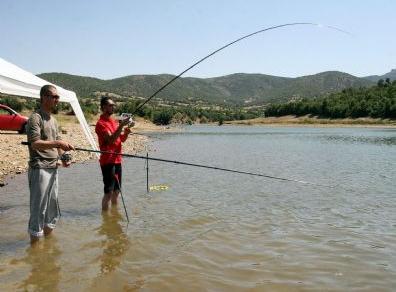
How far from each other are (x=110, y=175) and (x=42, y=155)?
2485 millimetres

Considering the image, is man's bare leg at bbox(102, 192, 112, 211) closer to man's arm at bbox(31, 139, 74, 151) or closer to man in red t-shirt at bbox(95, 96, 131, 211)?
man in red t-shirt at bbox(95, 96, 131, 211)

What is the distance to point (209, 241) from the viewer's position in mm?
7230

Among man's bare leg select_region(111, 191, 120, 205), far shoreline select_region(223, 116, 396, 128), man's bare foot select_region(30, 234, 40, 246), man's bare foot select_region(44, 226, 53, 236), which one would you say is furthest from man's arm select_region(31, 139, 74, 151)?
far shoreline select_region(223, 116, 396, 128)

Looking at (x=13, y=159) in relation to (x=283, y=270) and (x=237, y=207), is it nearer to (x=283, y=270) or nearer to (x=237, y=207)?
(x=237, y=207)

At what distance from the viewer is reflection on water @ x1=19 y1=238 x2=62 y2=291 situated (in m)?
5.19

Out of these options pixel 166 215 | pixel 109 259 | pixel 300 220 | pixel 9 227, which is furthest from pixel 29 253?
pixel 300 220

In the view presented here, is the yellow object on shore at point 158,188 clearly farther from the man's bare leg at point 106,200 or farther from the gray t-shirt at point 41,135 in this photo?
the gray t-shirt at point 41,135

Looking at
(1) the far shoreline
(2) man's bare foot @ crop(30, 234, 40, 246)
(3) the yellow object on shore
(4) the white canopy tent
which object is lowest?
(1) the far shoreline

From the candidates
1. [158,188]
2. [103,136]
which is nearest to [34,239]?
[103,136]

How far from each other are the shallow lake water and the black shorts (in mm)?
628

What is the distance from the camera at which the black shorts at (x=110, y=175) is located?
831 centimetres

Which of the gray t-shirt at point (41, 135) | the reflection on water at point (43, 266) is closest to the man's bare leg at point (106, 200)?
the reflection on water at point (43, 266)

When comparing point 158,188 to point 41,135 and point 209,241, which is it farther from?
point 41,135

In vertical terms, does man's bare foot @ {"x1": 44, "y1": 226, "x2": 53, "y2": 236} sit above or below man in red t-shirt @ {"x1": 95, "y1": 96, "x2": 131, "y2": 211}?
below
